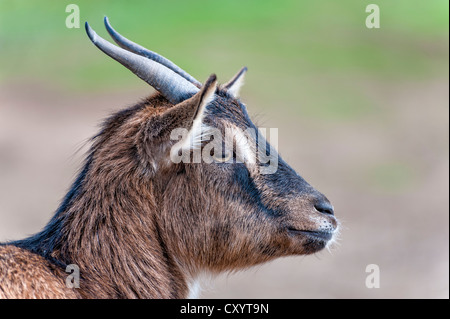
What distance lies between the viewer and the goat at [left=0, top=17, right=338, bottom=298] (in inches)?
220

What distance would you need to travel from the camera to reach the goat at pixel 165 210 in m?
5.58

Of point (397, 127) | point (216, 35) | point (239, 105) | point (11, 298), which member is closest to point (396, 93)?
point (397, 127)

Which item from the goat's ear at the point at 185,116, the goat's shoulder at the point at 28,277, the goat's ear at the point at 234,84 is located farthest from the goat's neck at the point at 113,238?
the goat's ear at the point at 234,84

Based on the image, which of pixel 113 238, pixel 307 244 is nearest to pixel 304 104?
pixel 307 244

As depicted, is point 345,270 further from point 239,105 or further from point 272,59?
point 272,59

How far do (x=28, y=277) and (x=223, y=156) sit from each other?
1.69 metres

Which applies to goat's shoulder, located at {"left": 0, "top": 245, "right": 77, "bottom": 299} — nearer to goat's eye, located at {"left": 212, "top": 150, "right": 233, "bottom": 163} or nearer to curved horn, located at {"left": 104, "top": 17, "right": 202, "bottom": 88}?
goat's eye, located at {"left": 212, "top": 150, "right": 233, "bottom": 163}

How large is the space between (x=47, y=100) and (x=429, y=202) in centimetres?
1016

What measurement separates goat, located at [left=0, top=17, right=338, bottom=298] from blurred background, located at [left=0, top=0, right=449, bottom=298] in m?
0.64

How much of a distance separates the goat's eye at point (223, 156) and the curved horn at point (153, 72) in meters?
0.50
